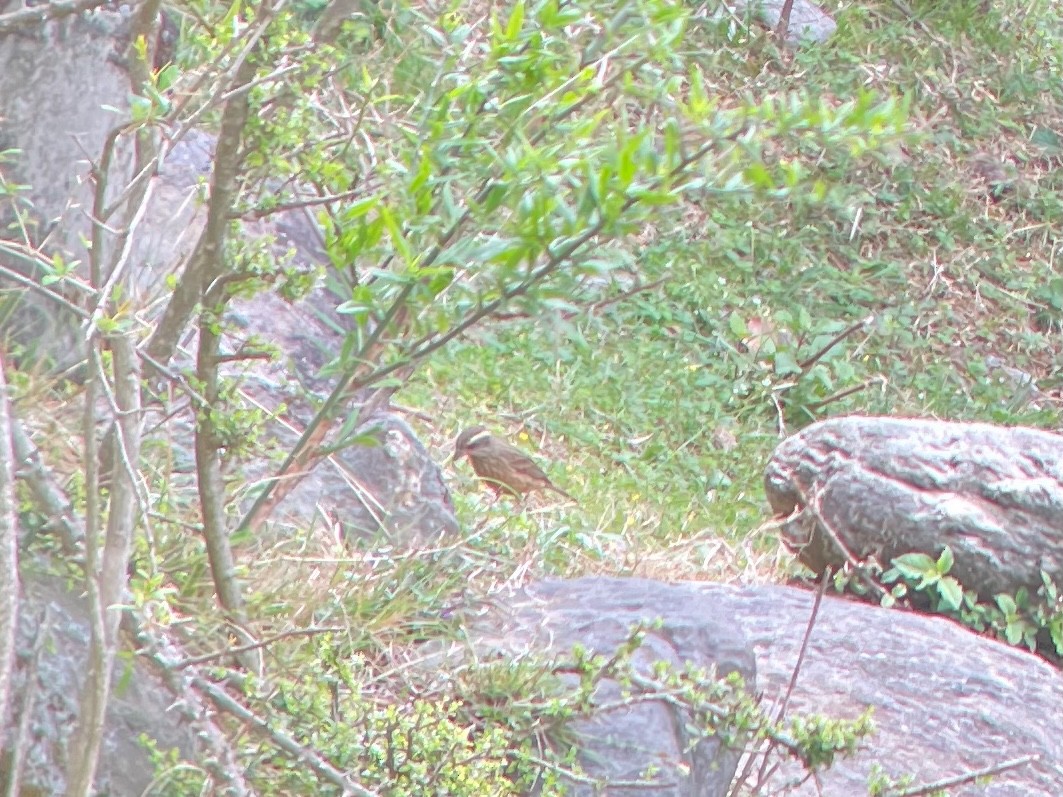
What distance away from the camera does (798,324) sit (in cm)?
808

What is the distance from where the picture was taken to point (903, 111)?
2.24 m

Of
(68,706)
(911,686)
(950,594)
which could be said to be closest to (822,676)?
(911,686)

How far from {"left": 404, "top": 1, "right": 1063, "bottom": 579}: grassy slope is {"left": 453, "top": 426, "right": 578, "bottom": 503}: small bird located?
0.41 feet

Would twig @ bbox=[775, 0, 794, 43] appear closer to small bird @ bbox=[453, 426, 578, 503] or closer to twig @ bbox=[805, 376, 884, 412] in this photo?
twig @ bbox=[805, 376, 884, 412]

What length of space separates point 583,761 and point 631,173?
1.48 metres

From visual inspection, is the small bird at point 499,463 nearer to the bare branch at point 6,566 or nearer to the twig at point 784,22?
the bare branch at point 6,566

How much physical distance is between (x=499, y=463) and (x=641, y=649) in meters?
1.97

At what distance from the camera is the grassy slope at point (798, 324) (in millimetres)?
6359

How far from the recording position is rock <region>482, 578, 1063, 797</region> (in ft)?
10.9

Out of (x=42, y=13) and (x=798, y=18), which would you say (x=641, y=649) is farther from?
(x=798, y=18)

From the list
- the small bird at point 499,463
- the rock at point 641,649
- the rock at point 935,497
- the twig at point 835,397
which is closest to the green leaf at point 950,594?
the rock at point 935,497

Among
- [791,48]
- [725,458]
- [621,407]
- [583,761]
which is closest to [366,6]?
[621,407]

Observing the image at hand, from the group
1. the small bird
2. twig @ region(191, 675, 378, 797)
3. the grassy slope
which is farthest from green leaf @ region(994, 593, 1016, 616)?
twig @ region(191, 675, 378, 797)

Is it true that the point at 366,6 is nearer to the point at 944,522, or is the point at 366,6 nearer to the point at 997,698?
the point at 944,522
